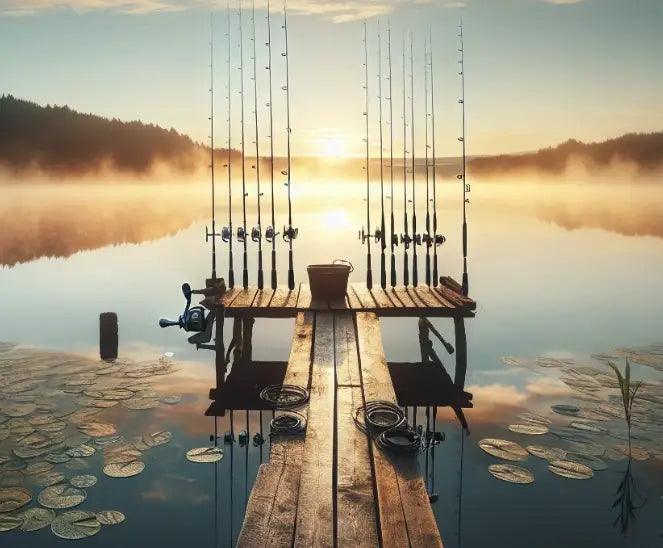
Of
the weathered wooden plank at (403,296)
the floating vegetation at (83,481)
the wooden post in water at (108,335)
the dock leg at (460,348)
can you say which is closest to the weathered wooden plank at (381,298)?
the weathered wooden plank at (403,296)

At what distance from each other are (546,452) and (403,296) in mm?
4363

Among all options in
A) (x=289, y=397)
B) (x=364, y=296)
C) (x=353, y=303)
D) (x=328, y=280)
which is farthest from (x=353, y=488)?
(x=364, y=296)

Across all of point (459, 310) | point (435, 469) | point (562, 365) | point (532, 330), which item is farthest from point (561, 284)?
point (435, 469)

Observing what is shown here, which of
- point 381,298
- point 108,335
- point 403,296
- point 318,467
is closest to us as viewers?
point 318,467

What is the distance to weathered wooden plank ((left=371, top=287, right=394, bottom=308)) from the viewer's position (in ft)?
34.8

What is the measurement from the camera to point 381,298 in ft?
37.0

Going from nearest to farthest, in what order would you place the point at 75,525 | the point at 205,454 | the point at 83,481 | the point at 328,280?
1. the point at 75,525
2. the point at 83,481
3. the point at 205,454
4. the point at 328,280

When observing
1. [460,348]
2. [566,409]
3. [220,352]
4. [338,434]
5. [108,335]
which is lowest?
[566,409]

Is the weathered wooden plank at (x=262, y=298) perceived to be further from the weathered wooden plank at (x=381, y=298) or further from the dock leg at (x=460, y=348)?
the dock leg at (x=460, y=348)

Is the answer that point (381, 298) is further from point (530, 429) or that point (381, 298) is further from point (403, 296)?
point (530, 429)

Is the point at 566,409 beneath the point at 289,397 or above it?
beneath

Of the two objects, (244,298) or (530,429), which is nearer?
(530,429)

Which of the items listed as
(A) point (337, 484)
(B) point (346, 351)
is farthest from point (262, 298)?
(A) point (337, 484)

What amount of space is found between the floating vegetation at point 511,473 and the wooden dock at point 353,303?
10.8ft
